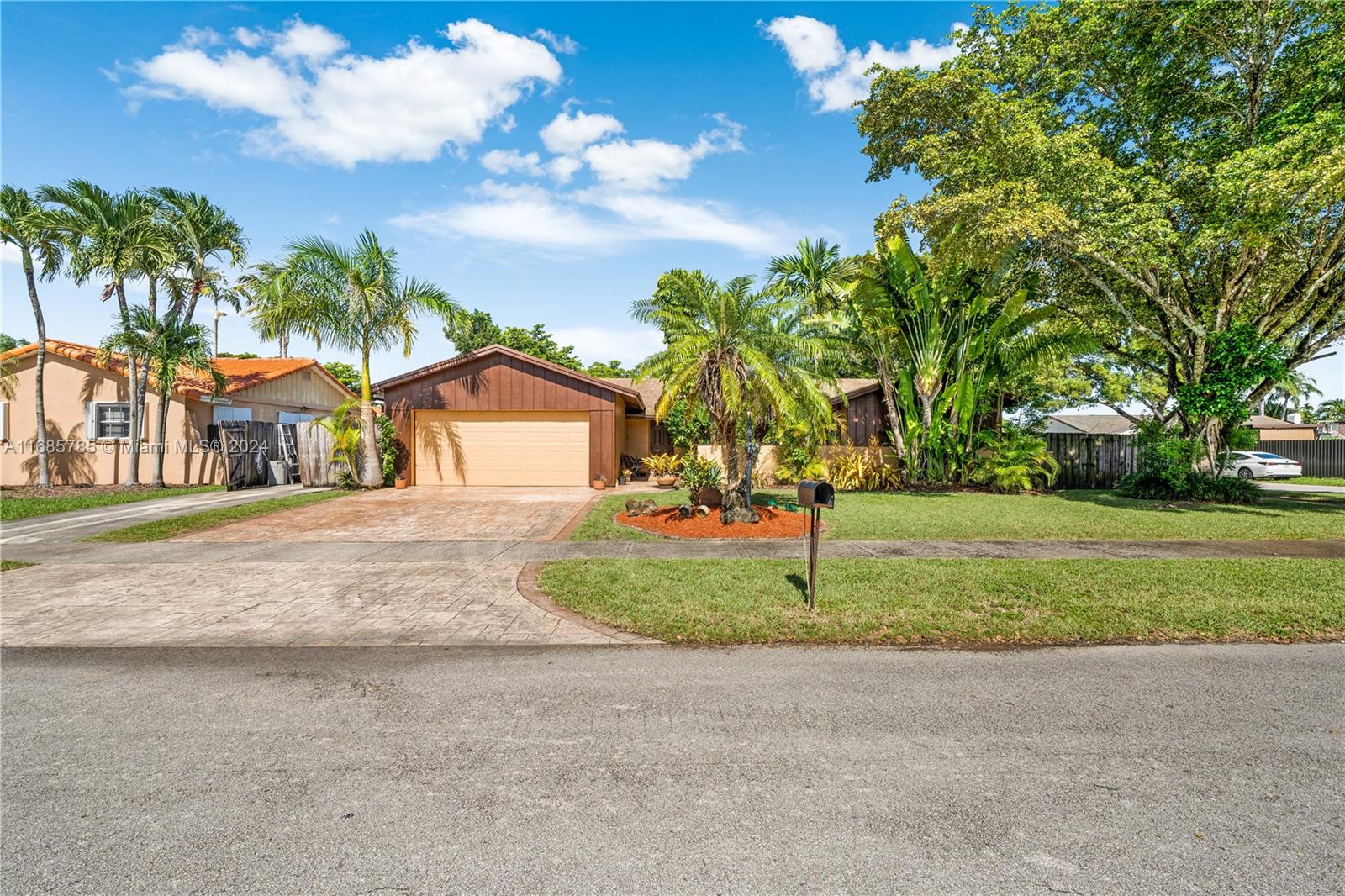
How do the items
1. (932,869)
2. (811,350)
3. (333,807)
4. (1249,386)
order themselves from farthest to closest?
(1249,386) < (811,350) < (333,807) < (932,869)

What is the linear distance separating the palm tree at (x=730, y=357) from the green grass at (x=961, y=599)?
3.17m

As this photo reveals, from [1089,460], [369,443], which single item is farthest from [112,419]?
[1089,460]

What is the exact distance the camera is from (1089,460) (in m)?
18.2

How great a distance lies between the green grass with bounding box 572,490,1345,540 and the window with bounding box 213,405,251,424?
42.9ft

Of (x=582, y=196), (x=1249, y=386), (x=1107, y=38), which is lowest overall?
(x=1249, y=386)

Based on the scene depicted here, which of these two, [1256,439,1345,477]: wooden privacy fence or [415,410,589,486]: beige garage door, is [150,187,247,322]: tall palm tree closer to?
[415,410,589,486]: beige garage door

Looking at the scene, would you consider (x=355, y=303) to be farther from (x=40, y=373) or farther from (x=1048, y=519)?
(x=1048, y=519)

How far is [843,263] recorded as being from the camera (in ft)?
66.9

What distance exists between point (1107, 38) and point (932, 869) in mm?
17373

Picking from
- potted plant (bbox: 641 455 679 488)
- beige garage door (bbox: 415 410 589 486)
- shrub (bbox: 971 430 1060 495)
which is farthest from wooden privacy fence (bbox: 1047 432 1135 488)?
beige garage door (bbox: 415 410 589 486)

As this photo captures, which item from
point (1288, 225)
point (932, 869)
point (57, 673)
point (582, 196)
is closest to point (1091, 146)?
point (1288, 225)

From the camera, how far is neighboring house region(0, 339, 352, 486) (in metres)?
16.9

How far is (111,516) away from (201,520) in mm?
2381

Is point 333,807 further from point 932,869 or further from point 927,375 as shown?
point 927,375
